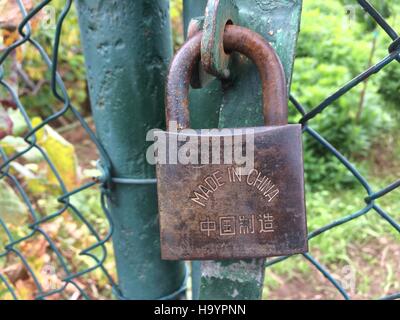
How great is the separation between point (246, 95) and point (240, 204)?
0.38 feet

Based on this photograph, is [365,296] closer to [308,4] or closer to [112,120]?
[112,120]

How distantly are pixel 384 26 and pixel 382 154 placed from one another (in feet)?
7.37

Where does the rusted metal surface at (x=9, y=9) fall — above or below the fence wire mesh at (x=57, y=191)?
above

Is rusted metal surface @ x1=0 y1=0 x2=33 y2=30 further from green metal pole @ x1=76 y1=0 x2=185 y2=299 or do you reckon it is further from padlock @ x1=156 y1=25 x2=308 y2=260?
padlock @ x1=156 y1=25 x2=308 y2=260

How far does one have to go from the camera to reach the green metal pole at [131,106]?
1.57 ft

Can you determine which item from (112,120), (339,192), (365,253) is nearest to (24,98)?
(339,192)

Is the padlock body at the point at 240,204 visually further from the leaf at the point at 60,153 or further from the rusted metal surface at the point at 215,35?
the leaf at the point at 60,153

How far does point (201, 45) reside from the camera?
14.4 inches

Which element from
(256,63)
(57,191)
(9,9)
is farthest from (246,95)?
(57,191)

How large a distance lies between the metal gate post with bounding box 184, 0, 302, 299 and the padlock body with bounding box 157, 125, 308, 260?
0.04 metres

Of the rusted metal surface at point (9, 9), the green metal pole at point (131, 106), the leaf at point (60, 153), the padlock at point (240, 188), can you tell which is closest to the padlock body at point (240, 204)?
the padlock at point (240, 188)

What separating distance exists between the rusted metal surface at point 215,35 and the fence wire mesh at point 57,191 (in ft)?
0.44

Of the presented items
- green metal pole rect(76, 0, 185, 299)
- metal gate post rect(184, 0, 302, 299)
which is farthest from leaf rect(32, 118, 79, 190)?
metal gate post rect(184, 0, 302, 299)

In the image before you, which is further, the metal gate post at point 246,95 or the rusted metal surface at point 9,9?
the rusted metal surface at point 9,9
